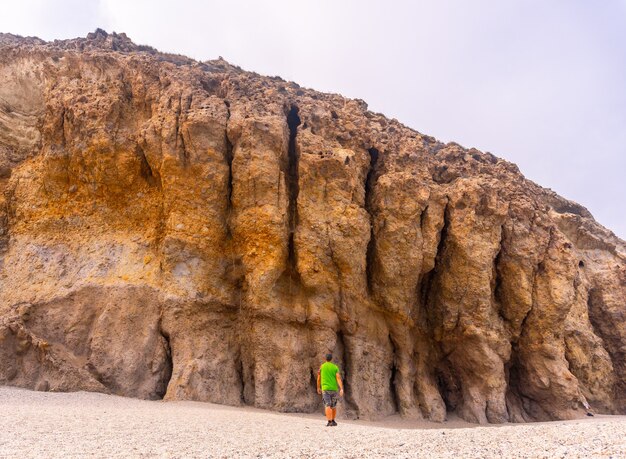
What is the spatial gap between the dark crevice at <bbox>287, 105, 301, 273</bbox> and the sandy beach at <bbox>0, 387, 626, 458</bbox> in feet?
19.9

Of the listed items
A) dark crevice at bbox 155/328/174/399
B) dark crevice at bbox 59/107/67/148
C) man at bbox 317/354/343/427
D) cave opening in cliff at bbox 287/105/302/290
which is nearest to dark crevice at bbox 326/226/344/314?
cave opening in cliff at bbox 287/105/302/290

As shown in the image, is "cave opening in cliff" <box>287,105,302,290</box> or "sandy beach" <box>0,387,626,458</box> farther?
"cave opening in cliff" <box>287,105,302,290</box>

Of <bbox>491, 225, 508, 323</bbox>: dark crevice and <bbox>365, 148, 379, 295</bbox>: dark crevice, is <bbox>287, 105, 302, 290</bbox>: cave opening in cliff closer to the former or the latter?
<bbox>365, 148, 379, 295</bbox>: dark crevice

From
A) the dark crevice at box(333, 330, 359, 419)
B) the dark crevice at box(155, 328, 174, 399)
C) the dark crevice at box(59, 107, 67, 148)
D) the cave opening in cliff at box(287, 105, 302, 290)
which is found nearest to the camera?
the dark crevice at box(155, 328, 174, 399)

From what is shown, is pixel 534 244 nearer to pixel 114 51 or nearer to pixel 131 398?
pixel 131 398

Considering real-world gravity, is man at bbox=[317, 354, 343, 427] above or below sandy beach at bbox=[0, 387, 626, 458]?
above

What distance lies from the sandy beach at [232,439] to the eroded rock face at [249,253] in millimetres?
3844

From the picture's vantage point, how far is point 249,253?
1306 centimetres

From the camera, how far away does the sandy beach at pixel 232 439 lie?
16.5ft

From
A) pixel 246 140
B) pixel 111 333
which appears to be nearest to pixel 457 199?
pixel 246 140

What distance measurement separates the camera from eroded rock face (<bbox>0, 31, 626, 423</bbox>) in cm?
1191

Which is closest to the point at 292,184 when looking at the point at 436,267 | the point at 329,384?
the point at 436,267

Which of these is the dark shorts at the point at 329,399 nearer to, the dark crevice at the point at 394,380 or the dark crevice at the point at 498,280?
the dark crevice at the point at 394,380

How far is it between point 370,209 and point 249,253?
4392 millimetres
